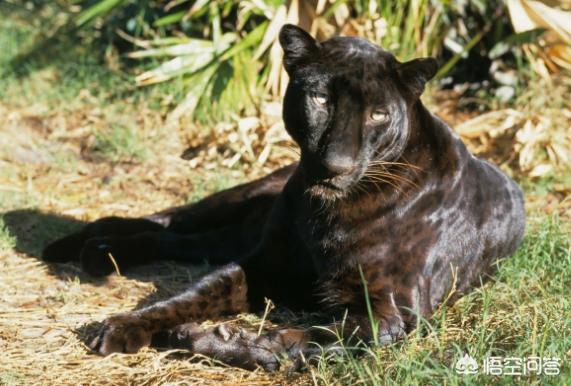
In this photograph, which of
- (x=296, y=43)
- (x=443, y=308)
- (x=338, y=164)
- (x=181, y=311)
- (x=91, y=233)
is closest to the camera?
(x=338, y=164)

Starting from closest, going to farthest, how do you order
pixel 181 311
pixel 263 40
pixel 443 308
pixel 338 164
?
pixel 338 164, pixel 443 308, pixel 181 311, pixel 263 40

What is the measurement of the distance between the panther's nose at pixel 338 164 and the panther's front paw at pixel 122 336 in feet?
3.04

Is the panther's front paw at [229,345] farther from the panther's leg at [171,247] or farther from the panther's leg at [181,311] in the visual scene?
the panther's leg at [171,247]

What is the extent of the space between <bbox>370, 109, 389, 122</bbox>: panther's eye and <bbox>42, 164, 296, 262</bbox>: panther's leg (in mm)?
1330

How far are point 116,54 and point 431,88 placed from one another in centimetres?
262

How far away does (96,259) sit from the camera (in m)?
3.95

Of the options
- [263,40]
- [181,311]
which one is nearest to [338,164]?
[181,311]

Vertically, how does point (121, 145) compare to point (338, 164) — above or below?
below

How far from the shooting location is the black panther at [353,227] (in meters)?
3.07

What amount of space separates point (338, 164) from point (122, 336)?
1.02m

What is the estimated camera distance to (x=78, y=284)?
3.85 metres

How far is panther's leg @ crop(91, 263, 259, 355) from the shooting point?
3.12 m

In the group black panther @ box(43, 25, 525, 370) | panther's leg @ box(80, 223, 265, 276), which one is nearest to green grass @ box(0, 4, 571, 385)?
black panther @ box(43, 25, 525, 370)

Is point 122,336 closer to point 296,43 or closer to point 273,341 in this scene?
point 273,341
